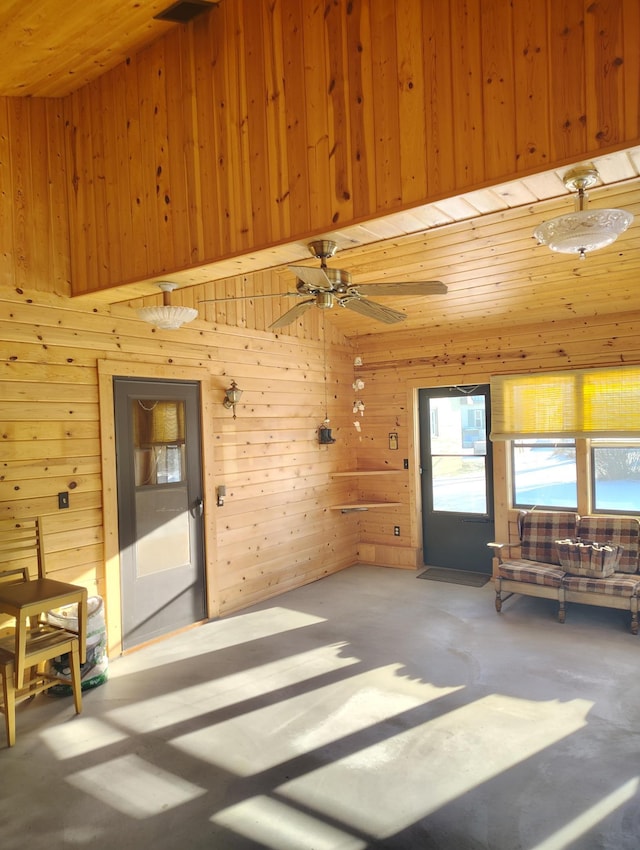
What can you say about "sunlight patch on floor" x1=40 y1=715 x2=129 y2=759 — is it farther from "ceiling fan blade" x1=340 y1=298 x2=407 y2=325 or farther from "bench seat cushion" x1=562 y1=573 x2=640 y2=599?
"bench seat cushion" x1=562 y1=573 x2=640 y2=599

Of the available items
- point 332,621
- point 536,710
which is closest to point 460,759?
point 536,710

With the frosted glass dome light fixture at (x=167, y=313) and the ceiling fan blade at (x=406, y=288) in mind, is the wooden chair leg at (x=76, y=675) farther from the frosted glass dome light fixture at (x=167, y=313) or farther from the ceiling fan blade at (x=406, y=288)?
the ceiling fan blade at (x=406, y=288)

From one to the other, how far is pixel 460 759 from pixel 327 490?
12.7 ft

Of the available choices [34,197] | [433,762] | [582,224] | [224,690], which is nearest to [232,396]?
[34,197]

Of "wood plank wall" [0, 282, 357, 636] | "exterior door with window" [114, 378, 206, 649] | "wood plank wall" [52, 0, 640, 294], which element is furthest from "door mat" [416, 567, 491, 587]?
"wood plank wall" [52, 0, 640, 294]

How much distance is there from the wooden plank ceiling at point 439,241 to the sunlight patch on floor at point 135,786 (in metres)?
2.57

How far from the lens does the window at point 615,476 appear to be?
211 inches

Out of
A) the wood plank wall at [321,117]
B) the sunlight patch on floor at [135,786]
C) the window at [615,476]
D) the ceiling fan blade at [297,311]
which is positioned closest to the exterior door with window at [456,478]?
the window at [615,476]

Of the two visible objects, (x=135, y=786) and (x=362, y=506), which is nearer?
(x=135, y=786)

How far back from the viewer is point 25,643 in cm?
312

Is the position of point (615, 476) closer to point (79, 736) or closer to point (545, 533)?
point (545, 533)

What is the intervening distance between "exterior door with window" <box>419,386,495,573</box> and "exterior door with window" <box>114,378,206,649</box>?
285 centimetres

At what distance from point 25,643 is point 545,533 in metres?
4.31

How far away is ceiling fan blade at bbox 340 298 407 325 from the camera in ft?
11.1
